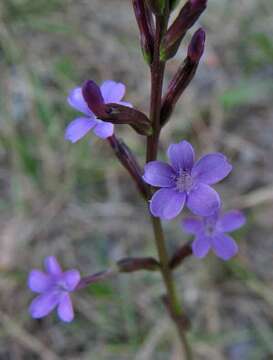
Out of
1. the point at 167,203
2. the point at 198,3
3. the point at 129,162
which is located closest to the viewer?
the point at 198,3

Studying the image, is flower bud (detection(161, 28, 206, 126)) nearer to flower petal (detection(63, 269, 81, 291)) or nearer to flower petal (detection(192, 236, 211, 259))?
flower petal (detection(192, 236, 211, 259))

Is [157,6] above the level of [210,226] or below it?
above

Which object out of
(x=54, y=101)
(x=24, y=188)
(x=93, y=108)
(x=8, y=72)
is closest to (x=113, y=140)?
(x=93, y=108)

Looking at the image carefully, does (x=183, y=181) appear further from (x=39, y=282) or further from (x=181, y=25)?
(x=39, y=282)

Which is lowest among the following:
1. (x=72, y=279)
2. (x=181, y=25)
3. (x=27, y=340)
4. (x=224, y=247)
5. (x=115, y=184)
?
(x=27, y=340)

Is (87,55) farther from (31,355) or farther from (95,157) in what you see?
(31,355)

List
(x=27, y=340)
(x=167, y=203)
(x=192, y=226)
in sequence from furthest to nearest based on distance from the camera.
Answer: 1. (x=27, y=340)
2. (x=192, y=226)
3. (x=167, y=203)

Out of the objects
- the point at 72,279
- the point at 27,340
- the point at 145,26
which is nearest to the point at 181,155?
the point at 145,26

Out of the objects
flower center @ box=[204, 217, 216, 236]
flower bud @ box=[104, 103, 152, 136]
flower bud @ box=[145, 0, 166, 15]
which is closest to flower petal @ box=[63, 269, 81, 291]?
flower center @ box=[204, 217, 216, 236]
